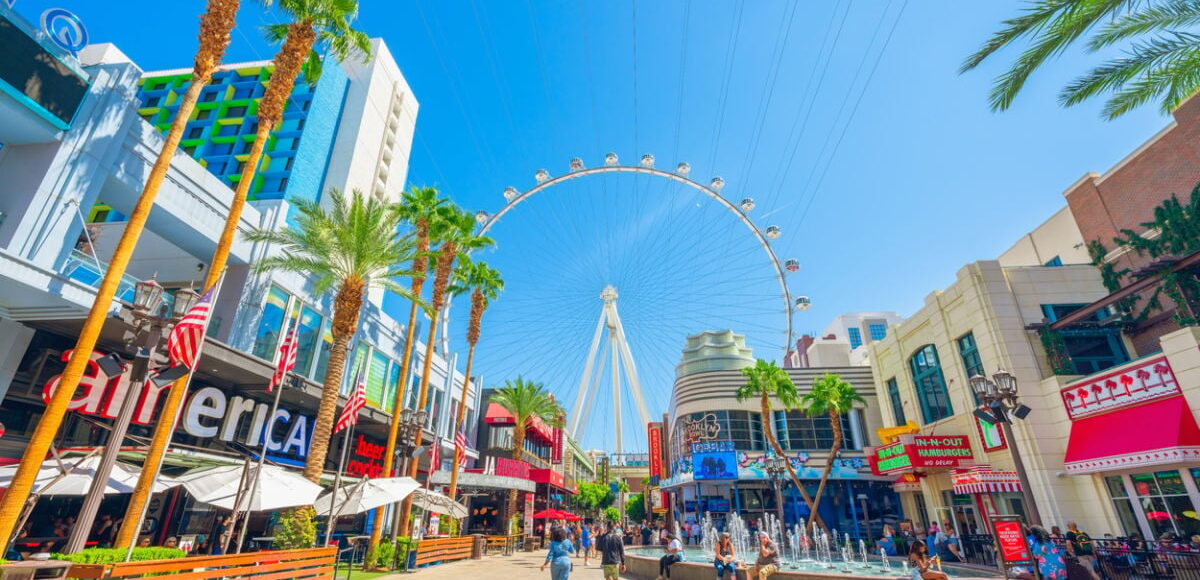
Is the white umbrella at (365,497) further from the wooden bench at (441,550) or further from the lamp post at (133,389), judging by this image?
the lamp post at (133,389)

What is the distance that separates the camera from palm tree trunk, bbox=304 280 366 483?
17516mm

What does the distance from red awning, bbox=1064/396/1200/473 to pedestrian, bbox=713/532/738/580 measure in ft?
48.6

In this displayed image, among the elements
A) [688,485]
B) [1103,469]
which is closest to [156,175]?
[1103,469]

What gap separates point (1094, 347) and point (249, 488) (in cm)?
3449

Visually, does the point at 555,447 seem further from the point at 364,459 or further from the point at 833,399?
the point at 364,459

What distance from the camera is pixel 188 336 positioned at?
11203 millimetres

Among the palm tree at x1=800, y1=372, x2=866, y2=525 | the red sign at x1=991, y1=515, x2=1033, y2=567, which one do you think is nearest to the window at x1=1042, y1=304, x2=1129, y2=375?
the palm tree at x1=800, y1=372, x2=866, y2=525

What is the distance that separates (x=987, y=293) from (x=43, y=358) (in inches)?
1432

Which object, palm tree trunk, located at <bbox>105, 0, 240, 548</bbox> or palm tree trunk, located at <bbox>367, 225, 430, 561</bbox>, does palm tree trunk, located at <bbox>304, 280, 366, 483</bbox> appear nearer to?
palm tree trunk, located at <bbox>367, 225, 430, 561</bbox>

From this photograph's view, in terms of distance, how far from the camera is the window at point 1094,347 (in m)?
24.8

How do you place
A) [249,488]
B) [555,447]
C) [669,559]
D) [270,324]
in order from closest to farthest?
[249,488], [669,559], [270,324], [555,447]

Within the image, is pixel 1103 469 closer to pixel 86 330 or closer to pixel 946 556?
pixel 946 556

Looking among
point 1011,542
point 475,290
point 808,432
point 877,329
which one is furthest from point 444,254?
point 877,329

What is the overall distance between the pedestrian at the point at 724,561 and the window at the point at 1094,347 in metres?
20.4
